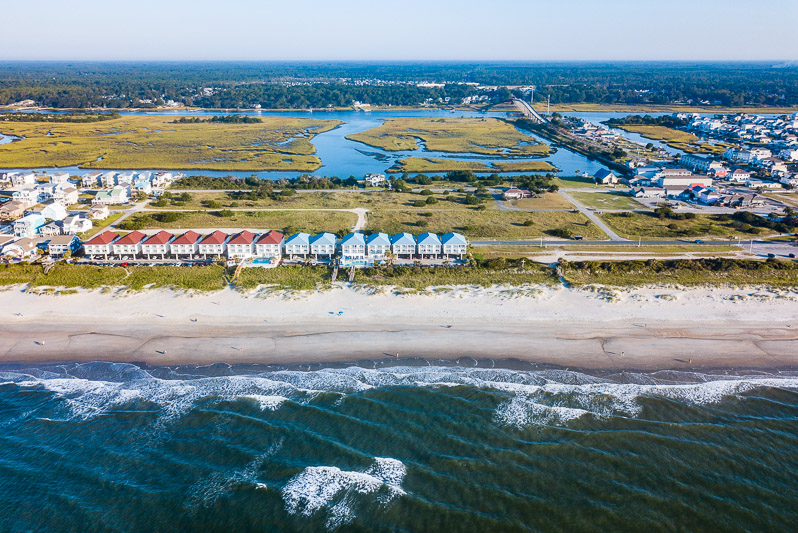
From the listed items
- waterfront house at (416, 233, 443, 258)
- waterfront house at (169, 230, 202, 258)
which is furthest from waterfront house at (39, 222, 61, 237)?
waterfront house at (416, 233, 443, 258)

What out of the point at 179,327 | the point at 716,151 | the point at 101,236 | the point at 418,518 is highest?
the point at 716,151

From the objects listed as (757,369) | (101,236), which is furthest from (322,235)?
(757,369)

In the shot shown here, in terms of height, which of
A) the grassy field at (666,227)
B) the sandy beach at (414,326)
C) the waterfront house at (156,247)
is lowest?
the sandy beach at (414,326)

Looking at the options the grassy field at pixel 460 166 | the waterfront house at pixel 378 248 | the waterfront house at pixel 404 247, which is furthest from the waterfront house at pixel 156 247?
the grassy field at pixel 460 166

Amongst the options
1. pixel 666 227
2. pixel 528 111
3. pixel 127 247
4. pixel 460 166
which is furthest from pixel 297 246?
pixel 528 111

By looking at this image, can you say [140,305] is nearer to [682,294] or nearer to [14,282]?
[14,282]

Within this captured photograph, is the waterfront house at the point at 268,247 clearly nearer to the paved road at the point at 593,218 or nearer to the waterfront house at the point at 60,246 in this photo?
the waterfront house at the point at 60,246

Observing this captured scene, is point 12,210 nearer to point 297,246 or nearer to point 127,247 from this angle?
point 127,247
